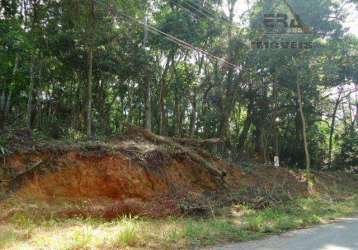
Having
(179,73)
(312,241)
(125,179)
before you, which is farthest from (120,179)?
(179,73)

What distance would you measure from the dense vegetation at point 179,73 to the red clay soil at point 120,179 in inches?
98.2

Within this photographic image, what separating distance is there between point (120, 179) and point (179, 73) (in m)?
15.2

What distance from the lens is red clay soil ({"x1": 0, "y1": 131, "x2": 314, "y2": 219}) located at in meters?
11.3

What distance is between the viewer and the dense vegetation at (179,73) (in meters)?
16.1

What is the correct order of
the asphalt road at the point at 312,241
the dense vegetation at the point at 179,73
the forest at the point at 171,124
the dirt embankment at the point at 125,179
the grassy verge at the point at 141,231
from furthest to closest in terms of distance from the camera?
the dense vegetation at the point at 179,73 → the dirt embankment at the point at 125,179 → the forest at the point at 171,124 → the asphalt road at the point at 312,241 → the grassy verge at the point at 141,231

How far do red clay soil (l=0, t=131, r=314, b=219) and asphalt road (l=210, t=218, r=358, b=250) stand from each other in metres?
3.51

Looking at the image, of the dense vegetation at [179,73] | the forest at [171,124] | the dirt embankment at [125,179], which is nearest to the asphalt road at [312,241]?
the forest at [171,124]

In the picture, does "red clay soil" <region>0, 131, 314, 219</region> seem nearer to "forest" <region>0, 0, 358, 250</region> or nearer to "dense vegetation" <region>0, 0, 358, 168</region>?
"forest" <region>0, 0, 358, 250</region>

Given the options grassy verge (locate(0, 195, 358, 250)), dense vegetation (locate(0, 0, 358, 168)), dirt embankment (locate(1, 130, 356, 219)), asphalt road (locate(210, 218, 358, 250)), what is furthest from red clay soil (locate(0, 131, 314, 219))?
asphalt road (locate(210, 218, 358, 250))

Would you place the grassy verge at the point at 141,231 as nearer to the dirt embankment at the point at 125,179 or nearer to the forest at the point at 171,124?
the forest at the point at 171,124

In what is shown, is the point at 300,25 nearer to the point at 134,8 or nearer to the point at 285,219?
the point at 134,8

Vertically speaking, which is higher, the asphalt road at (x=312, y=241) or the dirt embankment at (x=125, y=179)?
the dirt embankment at (x=125, y=179)

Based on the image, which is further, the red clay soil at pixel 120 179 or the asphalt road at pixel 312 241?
the red clay soil at pixel 120 179

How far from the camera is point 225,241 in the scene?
27.8 feet
